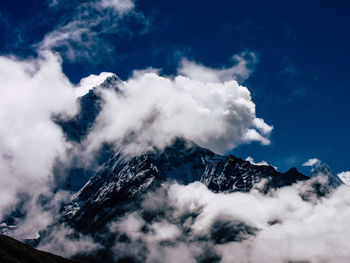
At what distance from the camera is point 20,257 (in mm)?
198250

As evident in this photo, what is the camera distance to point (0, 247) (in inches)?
7849

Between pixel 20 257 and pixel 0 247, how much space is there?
11.2m
